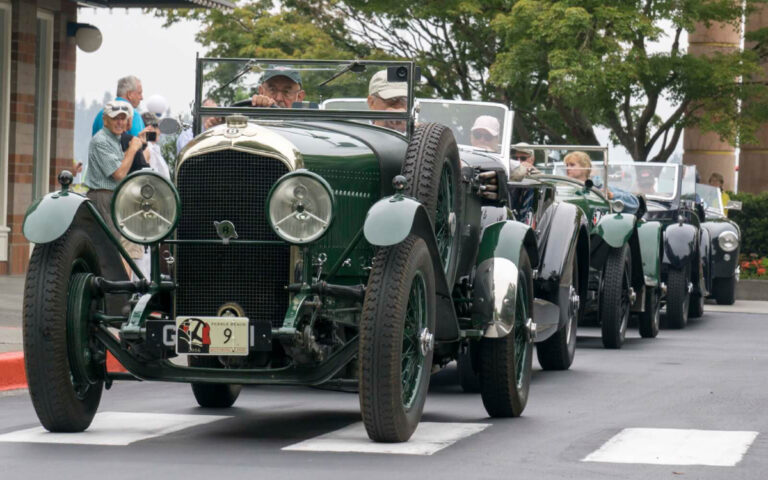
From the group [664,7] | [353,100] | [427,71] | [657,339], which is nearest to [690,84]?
[664,7]

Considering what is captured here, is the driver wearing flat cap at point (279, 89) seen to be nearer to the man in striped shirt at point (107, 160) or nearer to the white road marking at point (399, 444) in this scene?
the white road marking at point (399, 444)

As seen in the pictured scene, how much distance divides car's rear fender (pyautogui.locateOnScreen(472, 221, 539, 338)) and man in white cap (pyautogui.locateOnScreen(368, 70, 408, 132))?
82cm

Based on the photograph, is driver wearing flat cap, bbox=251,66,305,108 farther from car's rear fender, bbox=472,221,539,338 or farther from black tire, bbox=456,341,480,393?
black tire, bbox=456,341,480,393

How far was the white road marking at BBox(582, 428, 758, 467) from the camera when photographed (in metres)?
6.91

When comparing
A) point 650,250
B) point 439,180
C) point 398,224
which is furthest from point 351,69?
point 650,250

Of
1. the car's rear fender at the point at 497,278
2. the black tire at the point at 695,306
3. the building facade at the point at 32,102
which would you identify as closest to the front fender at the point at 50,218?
the car's rear fender at the point at 497,278

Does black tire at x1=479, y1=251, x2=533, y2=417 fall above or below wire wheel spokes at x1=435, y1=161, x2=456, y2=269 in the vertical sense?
below

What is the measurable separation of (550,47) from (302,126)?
68.5 feet

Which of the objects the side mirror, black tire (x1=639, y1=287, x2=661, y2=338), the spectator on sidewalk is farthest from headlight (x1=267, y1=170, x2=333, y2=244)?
black tire (x1=639, y1=287, x2=661, y2=338)

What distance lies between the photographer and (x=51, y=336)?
7.18 metres

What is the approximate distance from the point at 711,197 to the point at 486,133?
32.1 ft

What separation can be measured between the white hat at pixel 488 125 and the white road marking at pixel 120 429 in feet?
13.5

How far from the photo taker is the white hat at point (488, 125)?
11.8m

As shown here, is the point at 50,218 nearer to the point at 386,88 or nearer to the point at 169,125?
the point at 169,125
